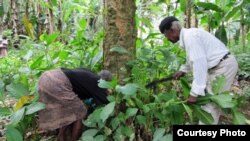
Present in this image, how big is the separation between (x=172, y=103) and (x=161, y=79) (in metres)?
0.48

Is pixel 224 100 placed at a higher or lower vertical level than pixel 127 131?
higher

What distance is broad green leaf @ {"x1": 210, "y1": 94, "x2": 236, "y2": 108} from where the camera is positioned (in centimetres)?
285

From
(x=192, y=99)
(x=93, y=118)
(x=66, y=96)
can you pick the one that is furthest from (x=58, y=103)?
(x=192, y=99)

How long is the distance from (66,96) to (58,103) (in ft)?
0.31

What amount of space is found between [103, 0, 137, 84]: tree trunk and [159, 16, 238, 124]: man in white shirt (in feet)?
1.19

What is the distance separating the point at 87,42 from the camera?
156 inches

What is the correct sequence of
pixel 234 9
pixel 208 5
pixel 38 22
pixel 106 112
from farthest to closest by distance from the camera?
1. pixel 38 22
2. pixel 208 5
3. pixel 234 9
4. pixel 106 112

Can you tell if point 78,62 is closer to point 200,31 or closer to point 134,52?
point 134,52

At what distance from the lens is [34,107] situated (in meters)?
3.05

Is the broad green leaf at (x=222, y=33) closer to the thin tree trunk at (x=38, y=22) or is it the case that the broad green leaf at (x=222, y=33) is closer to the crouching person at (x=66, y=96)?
the crouching person at (x=66, y=96)

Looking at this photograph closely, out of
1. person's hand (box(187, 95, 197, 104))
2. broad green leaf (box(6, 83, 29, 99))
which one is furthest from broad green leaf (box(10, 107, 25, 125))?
person's hand (box(187, 95, 197, 104))

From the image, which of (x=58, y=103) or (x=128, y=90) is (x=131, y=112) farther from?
(x=58, y=103)

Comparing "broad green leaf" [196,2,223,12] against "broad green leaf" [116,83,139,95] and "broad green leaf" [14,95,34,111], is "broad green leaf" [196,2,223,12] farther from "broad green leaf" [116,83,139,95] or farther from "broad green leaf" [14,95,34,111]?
"broad green leaf" [14,95,34,111]

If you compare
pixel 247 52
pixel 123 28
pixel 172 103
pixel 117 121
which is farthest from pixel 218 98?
pixel 247 52
